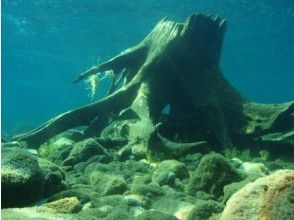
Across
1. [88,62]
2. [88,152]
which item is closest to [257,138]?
[88,152]

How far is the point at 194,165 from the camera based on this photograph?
896cm

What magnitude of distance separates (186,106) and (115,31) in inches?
1119

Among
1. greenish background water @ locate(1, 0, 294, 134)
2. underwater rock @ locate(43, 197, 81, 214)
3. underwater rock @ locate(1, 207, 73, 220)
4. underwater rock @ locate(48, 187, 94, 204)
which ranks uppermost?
greenish background water @ locate(1, 0, 294, 134)

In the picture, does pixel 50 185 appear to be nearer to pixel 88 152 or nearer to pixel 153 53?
pixel 88 152

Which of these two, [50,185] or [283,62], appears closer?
[50,185]

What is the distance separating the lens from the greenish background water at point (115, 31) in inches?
1260

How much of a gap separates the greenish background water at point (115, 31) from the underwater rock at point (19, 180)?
26183 mm

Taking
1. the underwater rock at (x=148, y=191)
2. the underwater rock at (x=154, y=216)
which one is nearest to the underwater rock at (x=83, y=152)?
the underwater rock at (x=148, y=191)

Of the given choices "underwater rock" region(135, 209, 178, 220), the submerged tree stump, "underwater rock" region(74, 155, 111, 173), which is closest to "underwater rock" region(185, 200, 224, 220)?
"underwater rock" region(135, 209, 178, 220)

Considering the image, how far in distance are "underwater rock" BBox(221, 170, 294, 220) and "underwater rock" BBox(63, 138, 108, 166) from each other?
6.24m

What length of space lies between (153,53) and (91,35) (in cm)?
3042

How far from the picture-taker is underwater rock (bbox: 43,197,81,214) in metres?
5.07

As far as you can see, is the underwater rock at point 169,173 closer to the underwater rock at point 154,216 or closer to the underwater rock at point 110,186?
the underwater rock at point 110,186

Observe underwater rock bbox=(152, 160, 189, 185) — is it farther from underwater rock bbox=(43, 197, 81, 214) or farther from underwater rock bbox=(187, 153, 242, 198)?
underwater rock bbox=(43, 197, 81, 214)
